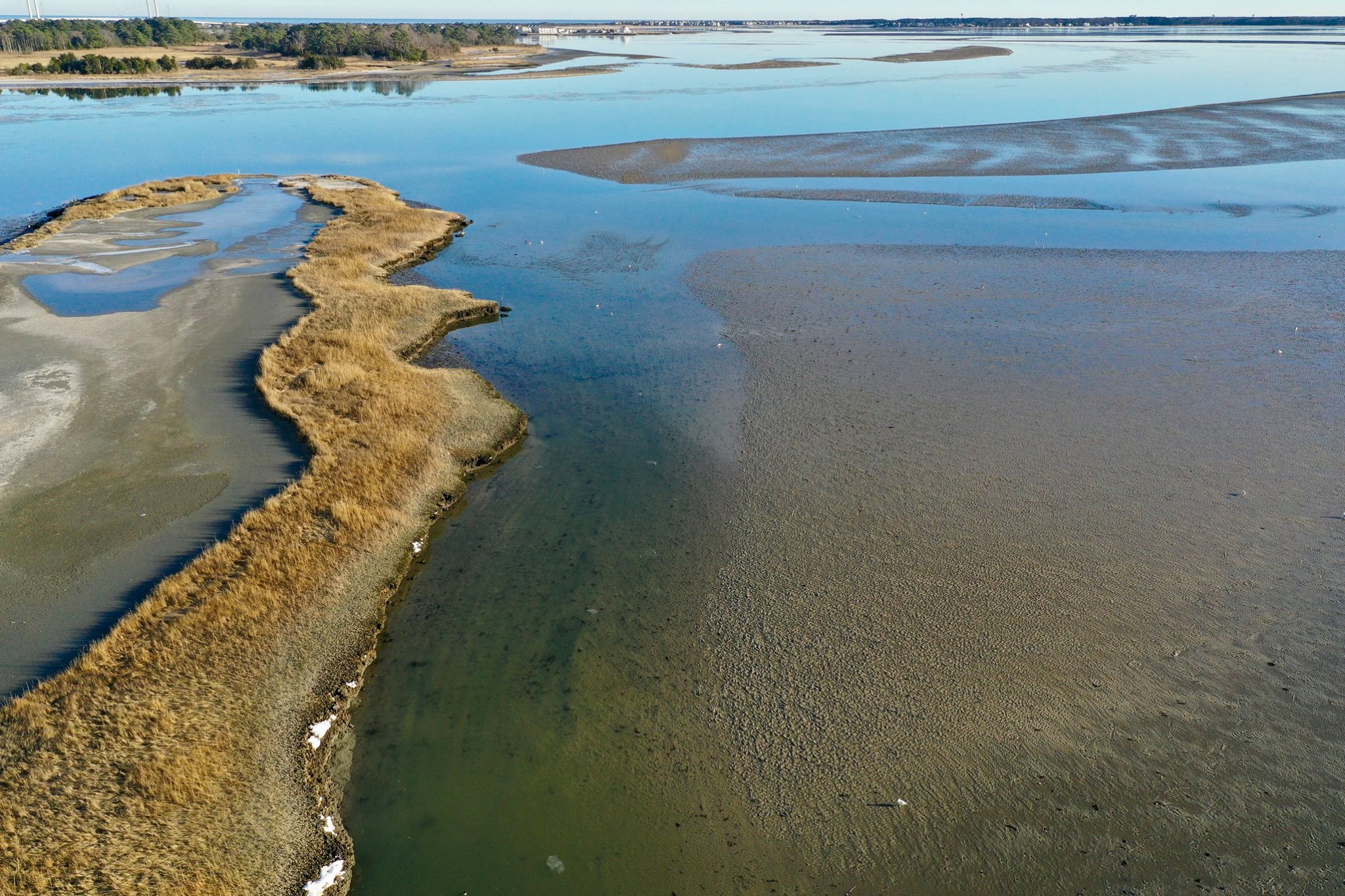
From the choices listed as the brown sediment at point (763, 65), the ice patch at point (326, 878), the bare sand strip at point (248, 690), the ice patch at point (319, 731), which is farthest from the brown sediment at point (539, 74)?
the ice patch at point (326, 878)

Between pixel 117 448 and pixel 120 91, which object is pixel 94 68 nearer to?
pixel 120 91

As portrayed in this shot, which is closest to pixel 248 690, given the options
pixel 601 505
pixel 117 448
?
pixel 601 505

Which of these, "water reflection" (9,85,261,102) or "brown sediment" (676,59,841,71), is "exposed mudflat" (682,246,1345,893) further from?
"brown sediment" (676,59,841,71)

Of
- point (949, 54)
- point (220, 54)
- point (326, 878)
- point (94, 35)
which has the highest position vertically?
point (94, 35)

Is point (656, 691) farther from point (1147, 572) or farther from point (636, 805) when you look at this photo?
point (1147, 572)

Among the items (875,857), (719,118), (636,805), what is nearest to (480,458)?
(636,805)

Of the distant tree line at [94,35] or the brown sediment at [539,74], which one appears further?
the distant tree line at [94,35]

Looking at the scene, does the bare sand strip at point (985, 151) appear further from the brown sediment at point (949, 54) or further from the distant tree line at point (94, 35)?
the distant tree line at point (94, 35)
